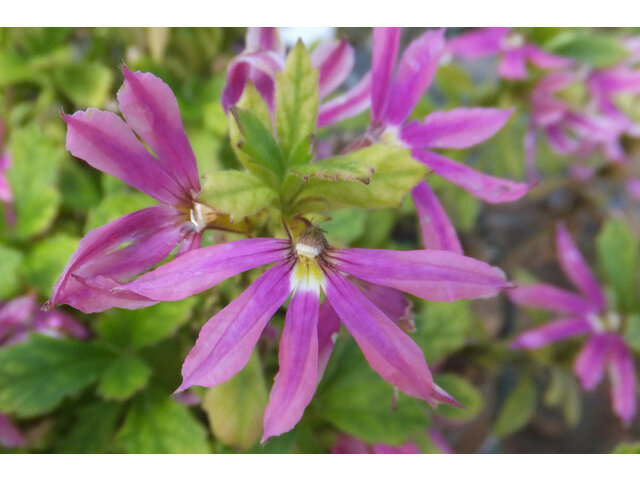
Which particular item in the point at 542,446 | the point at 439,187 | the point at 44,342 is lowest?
the point at 542,446

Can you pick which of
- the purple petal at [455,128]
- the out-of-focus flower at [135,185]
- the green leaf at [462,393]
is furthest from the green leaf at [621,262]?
the out-of-focus flower at [135,185]

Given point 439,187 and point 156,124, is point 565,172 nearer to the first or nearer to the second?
point 439,187

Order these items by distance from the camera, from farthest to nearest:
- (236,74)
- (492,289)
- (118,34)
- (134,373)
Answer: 1. (118,34)
2. (134,373)
3. (236,74)
4. (492,289)

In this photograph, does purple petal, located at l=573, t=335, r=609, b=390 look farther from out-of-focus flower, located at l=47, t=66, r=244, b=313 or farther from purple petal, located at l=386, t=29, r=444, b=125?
out-of-focus flower, located at l=47, t=66, r=244, b=313

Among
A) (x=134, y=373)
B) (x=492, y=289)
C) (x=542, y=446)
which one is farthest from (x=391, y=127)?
(x=542, y=446)

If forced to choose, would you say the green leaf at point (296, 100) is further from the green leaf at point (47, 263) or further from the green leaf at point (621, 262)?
the green leaf at point (621, 262)

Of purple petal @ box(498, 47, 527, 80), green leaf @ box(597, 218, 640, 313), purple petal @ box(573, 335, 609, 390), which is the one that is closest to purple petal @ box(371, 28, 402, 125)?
purple petal @ box(498, 47, 527, 80)

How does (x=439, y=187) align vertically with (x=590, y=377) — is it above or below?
above
